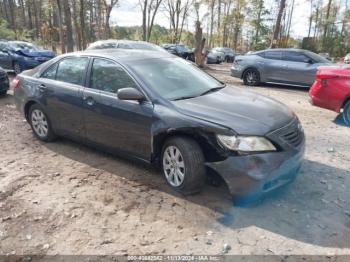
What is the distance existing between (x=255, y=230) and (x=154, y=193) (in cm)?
123

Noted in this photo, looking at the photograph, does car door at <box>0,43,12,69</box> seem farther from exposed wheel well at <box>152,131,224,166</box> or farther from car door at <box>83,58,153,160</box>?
exposed wheel well at <box>152,131,224,166</box>

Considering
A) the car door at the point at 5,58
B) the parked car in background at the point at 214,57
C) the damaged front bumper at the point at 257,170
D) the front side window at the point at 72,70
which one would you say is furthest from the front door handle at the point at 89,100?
the parked car in background at the point at 214,57

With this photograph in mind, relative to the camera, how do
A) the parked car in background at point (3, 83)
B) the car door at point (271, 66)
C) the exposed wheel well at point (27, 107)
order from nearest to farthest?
the exposed wheel well at point (27, 107) → the parked car in background at point (3, 83) → the car door at point (271, 66)

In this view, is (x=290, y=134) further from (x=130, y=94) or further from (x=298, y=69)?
(x=298, y=69)

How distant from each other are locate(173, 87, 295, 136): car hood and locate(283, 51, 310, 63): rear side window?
7.82 meters

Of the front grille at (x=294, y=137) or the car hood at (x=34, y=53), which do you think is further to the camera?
the car hood at (x=34, y=53)

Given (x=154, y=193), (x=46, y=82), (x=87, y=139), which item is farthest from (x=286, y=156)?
(x=46, y=82)

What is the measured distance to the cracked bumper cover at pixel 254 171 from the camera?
3186 mm

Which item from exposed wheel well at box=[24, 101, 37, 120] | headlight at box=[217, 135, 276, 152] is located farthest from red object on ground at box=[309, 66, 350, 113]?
exposed wheel well at box=[24, 101, 37, 120]

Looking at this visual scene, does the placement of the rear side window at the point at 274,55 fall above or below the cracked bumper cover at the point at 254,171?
above

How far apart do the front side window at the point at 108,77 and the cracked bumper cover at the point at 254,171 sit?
154cm

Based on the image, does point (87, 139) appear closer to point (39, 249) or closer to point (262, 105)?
point (39, 249)

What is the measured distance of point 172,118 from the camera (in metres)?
3.58

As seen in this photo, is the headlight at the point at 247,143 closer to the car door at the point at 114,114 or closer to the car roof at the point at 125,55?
the car door at the point at 114,114
